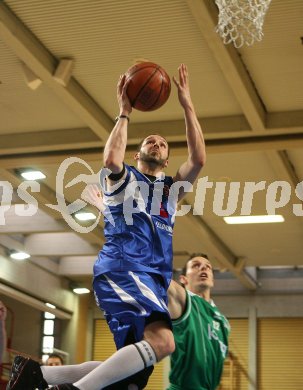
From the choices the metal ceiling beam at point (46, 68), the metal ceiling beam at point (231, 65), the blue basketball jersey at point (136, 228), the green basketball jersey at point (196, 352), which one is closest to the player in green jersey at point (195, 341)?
the green basketball jersey at point (196, 352)

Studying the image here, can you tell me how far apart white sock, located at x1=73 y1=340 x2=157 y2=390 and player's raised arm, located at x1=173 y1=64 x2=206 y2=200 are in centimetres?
126

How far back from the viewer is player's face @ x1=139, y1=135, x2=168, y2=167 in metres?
5.68

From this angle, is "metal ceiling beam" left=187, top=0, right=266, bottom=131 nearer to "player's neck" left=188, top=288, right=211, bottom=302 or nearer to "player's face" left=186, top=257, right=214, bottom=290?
"player's face" left=186, top=257, right=214, bottom=290

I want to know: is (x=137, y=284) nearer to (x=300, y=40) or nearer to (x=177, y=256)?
(x=300, y=40)

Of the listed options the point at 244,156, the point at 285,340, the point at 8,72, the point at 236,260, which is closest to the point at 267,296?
the point at 285,340

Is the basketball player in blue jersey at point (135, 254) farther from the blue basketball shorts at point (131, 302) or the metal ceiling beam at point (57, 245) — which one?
the metal ceiling beam at point (57, 245)

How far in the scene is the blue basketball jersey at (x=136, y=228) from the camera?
17.7 feet

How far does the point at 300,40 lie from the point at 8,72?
3812 mm

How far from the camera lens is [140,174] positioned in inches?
223

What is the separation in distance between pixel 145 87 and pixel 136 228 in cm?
98

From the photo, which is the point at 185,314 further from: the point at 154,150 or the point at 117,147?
the point at 117,147

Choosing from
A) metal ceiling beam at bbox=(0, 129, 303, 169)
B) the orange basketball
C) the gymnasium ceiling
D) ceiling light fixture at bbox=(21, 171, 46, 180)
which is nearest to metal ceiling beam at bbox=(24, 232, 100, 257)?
the gymnasium ceiling

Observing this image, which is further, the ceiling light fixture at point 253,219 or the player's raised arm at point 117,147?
the ceiling light fixture at point 253,219

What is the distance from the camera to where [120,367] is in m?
5.04
